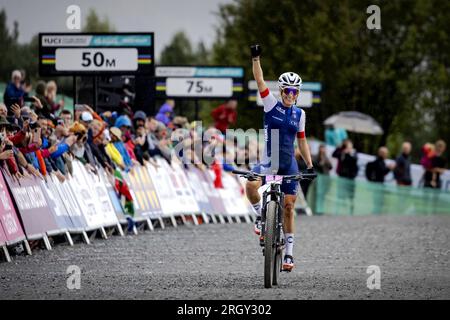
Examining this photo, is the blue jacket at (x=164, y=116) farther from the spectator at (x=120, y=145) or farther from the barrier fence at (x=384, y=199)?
the barrier fence at (x=384, y=199)

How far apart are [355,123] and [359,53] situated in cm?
805

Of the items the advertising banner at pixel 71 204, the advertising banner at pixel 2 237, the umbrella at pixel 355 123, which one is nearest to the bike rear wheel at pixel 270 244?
the advertising banner at pixel 2 237

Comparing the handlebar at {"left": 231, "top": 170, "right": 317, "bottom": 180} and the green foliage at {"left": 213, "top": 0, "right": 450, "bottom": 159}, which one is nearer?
the handlebar at {"left": 231, "top": 170, "right": 317, "bottom": 180}

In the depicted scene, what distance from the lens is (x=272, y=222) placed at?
13.5 meters

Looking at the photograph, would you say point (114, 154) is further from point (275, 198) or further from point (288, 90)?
point (275, 198)

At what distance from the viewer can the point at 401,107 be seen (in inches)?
→ 2108

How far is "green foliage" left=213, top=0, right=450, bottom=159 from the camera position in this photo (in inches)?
2068

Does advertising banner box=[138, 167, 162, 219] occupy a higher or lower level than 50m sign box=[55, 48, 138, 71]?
lower

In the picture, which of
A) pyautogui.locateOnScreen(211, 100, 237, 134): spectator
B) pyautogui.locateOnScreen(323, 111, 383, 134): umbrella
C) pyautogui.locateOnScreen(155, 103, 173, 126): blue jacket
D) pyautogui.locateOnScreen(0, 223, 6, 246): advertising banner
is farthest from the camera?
pyautogui.locateOnScreen(323, 111, 383, 134): umbrella

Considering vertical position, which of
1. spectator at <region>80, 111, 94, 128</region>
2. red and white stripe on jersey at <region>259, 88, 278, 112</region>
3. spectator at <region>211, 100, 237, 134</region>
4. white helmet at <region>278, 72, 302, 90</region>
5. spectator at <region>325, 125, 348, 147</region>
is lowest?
spectator at <region>325, 125, 348, 147</region>

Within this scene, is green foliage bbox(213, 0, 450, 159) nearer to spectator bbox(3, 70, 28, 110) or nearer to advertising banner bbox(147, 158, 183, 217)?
advertising banner bbox(147, 158, 183, 217)

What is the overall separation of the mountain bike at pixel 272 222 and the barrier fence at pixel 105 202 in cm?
383

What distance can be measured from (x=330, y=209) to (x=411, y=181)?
114 inches

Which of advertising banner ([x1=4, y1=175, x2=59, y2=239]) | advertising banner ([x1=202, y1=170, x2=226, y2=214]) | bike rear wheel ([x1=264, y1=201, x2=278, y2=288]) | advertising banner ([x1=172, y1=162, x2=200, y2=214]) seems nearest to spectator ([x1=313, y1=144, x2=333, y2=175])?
advertising banner ([x1=202, y1=170, x2=226, y2=214])
